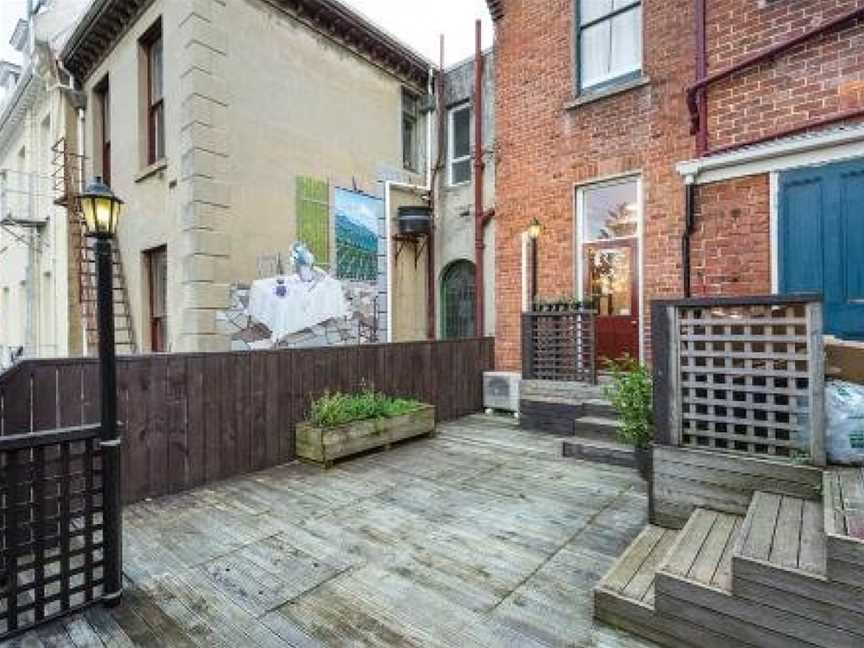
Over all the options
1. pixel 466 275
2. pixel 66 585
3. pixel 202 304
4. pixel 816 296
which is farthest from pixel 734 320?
pixel 466 275

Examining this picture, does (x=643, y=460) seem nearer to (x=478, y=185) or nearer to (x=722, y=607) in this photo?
(x=722, y=607)

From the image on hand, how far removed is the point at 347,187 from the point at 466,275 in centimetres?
301

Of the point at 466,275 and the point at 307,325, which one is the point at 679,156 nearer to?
the point at 466,275

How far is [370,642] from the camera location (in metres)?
2.55

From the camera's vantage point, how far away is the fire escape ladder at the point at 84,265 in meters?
8.64

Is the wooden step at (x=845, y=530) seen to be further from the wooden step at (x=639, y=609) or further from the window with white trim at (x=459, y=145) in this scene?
the window with white trim at (x=459, y=145)

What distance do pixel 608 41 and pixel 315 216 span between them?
5.42m

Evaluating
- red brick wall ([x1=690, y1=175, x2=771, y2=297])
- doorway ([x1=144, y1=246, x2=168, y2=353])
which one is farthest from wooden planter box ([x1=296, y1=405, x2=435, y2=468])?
red brick wall ([x1=690, y1=175, x2=771, y2=297])

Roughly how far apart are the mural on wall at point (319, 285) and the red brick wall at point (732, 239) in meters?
5.70

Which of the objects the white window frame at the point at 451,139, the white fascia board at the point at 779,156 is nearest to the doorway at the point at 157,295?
the white window frame at the point at 451,139

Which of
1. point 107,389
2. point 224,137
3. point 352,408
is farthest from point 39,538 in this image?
point 224,137

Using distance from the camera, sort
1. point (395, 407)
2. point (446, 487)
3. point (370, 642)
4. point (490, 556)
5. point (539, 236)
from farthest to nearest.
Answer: point (539, 236) → point (395, 407) → point (446, 487) → point (490, 556) → point (370, 642)

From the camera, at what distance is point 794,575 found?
229 centimetres

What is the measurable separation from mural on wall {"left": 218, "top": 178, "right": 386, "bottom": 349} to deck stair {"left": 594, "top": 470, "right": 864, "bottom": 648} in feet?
20.3
